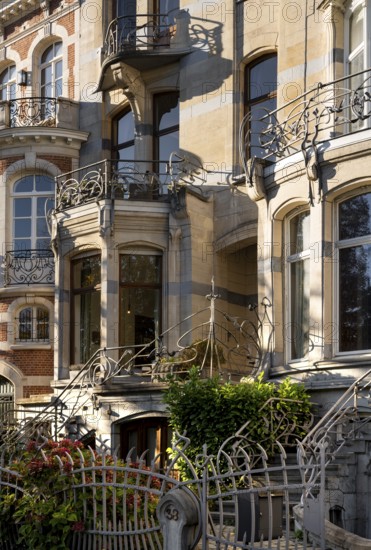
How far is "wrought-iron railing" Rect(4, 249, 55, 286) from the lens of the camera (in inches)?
952

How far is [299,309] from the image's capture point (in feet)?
55.7

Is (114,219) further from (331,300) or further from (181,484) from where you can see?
(181,484)

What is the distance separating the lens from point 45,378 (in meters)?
24.1

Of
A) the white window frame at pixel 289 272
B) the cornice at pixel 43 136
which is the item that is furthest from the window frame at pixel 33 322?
the white window frame at pixel 289 272

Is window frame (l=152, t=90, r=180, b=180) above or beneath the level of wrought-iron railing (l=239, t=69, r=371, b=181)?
above

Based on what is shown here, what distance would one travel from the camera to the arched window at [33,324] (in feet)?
80.3

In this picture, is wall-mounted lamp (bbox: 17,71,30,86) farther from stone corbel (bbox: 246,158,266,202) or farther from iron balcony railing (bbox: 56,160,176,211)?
stone corbel (bbox: 246,158,266,202)

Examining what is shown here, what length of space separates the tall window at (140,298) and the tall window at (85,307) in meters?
0.73

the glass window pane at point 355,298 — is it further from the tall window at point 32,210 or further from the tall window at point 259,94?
the tall window at point 32,210

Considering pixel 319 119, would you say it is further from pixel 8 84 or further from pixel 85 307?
pixel 8 84

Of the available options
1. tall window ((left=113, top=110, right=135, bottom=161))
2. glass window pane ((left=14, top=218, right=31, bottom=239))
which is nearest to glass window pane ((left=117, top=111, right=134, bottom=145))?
→ tall window ((left=113, top=110, right=135, bottom=161))

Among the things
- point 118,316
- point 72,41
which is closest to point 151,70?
point 72,41

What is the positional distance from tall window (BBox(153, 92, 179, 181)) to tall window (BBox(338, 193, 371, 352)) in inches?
289

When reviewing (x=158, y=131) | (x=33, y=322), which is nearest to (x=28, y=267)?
(x=33, y=322)
